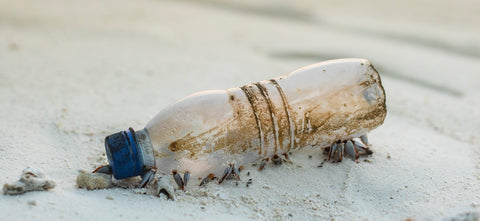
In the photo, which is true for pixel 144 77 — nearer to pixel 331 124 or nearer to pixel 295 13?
pixel 331 124

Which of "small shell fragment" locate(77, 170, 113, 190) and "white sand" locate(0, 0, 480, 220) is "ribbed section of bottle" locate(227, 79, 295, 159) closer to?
"white sand" locate(0, 0, 480, 220)

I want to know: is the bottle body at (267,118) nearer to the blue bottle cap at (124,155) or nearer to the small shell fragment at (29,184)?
the blue bottle cap at (124,155)

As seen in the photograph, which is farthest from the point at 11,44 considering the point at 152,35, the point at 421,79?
the point at 421,79

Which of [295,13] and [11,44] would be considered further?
[295,13]

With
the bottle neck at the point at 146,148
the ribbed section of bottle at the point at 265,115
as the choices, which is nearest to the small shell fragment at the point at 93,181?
the bottle neck at the point at 146,148

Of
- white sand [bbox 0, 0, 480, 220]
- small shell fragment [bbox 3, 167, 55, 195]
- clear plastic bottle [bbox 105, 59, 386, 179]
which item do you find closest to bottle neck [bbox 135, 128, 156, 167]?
clear plastic bottle [bbox 105, 59, 386, 179]
